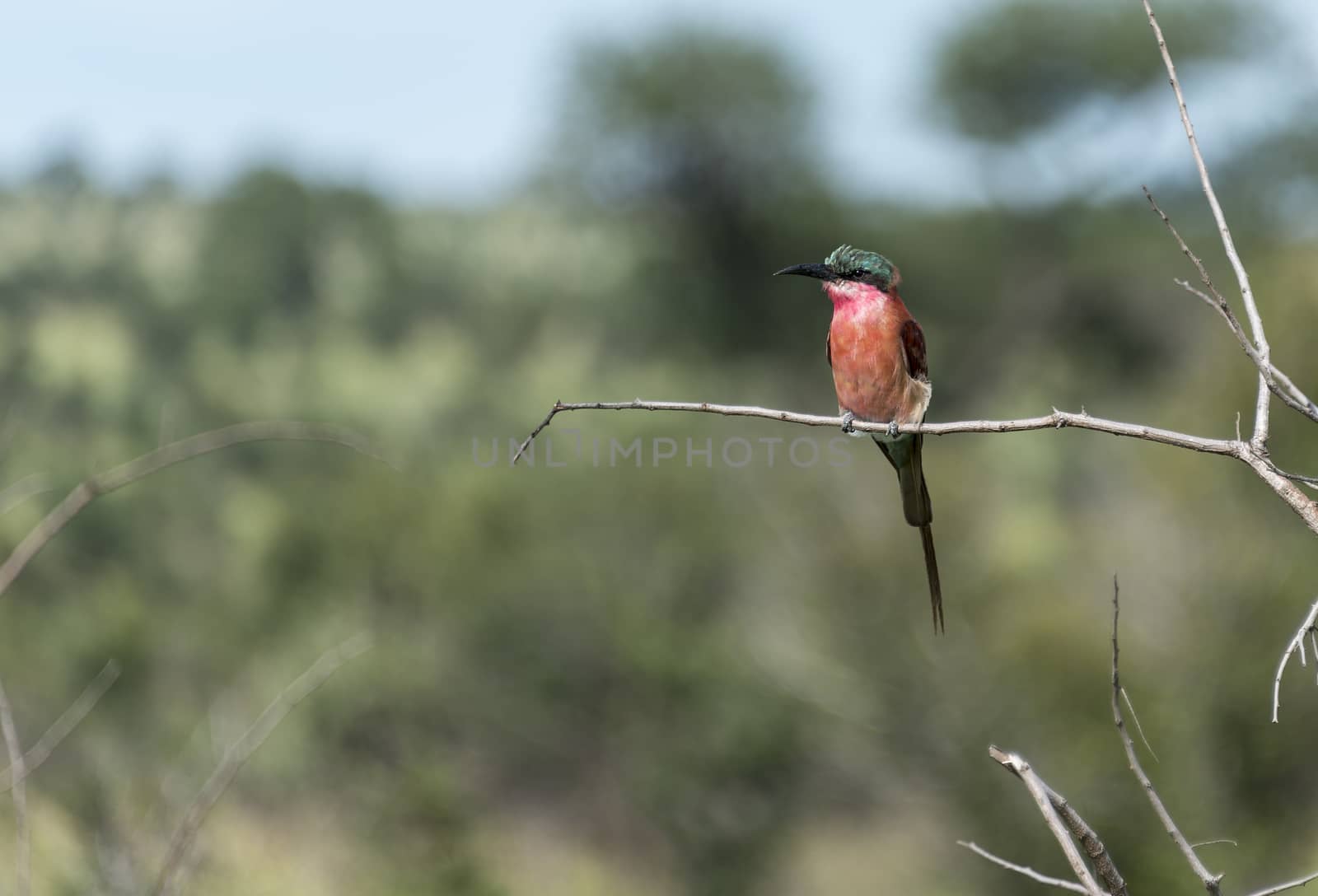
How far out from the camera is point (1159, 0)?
38625 mm

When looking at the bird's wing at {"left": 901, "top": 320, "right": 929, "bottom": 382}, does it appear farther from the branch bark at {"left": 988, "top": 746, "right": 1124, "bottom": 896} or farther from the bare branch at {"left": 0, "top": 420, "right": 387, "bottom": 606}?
the branch bark at {"left": 988, "top": 746, "right": 1124, "bottom": 896}

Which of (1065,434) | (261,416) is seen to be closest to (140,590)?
(261,416)

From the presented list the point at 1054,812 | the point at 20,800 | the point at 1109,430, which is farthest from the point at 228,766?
the point at 1109,430

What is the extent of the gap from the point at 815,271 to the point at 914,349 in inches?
21.2

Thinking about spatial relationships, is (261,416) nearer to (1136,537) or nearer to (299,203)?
(299,203)

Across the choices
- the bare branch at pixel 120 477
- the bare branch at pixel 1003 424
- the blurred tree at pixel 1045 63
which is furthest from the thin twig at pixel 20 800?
the blurred tree at pixel 1045 63

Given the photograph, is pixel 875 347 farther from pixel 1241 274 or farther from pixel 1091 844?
pixel 1091 844

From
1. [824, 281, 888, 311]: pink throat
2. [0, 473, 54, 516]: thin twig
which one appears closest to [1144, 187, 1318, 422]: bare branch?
[824, 281, 888, 311]: pink throat

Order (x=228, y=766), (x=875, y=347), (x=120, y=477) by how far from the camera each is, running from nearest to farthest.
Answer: (x=120, y=477)
(x=228, y=766)
(x=875, y=347)

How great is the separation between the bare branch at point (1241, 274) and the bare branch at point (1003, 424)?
0.13 feet

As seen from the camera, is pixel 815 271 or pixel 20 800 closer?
pixel 20 800

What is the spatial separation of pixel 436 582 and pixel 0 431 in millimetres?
27711

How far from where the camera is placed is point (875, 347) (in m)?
3.38

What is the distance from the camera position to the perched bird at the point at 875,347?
3.22 metres
